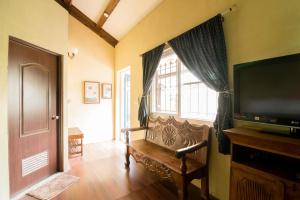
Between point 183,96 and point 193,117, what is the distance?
411 mm

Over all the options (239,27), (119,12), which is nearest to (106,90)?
(119,12)

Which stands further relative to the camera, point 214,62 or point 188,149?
point 214,62

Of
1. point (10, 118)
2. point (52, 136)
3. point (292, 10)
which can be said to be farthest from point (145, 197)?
point (292, 10)

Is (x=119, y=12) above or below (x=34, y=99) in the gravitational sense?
above

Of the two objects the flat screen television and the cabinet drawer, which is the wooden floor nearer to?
the cabinet drawer

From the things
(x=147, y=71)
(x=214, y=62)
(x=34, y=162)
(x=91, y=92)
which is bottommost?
(x=34, y=162)

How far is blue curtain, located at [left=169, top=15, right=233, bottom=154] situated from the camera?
1.79 meters

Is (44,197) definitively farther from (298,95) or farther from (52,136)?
(298,95)

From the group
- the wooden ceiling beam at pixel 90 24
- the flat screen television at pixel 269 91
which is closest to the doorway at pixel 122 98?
the wooden ceiling beam at pixel 90 24

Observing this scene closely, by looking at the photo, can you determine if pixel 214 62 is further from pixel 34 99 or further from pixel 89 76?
pixel 89 76

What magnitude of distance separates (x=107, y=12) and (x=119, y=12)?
11.9 inches

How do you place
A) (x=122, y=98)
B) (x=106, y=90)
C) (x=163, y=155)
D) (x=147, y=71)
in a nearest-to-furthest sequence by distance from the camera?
(x=163, y=155) < (x=147, y=71) < (x=106, y=90) < (x=122, y=98)

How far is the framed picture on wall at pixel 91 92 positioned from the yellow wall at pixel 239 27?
2.31 m

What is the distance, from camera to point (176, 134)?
239 cm
